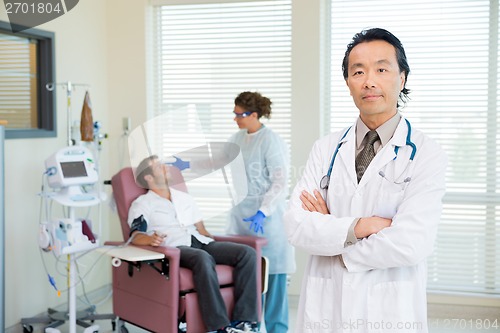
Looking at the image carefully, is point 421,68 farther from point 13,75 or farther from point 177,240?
point 13,75

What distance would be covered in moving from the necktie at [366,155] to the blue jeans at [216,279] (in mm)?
1786

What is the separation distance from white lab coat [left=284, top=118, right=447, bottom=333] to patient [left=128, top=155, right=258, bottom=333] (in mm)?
1620

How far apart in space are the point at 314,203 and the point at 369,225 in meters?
0.21

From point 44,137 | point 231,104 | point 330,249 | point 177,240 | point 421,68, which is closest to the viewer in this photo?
point 330,249

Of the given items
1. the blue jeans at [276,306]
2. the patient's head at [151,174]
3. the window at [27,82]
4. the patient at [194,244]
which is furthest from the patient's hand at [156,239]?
the window at [27,82]

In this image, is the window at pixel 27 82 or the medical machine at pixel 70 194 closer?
the medical machine at pixel 70 194

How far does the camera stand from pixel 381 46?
183cm

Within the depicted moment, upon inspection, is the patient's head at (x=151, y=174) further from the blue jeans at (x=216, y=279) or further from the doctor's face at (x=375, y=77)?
the doctor's face at (x=375, y=77)

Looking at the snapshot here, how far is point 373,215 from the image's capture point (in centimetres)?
185

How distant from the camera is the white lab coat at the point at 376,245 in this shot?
175 centimetres

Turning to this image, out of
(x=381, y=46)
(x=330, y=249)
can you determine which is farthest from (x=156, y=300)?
(x=381, y=46)

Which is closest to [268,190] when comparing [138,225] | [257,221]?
[257,221]

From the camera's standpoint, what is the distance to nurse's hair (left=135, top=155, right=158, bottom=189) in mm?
3576

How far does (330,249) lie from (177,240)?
212 centimetres
